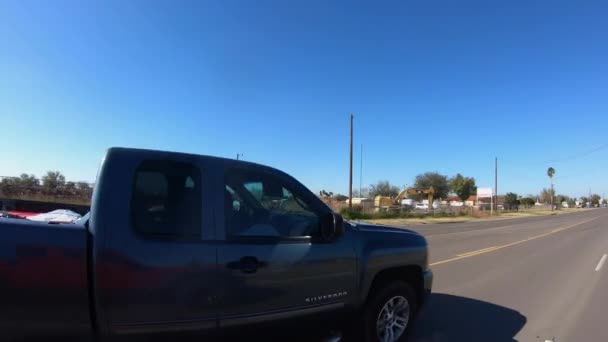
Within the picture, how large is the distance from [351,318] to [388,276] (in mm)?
649

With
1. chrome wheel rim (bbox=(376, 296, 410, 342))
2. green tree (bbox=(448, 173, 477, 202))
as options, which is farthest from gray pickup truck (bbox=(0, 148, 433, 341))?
green tree (bbox=(448, 173, 477, 202))

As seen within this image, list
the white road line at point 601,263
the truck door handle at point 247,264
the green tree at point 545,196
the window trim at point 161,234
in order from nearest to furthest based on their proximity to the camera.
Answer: the window trim at point 161,234 < the truck door handle at point 247,264 < the white road line at point 601,263 < the green tree at point 545,196

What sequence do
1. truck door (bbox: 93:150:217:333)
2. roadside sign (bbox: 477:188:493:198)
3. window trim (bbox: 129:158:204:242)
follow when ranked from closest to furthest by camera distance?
truck door (bbox: 93:150:217:333), window trim (bbox: 129:158:204:242), roadside sign (bbox: 477:188:493:198)

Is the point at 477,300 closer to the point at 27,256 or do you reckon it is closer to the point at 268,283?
the point at 268,283

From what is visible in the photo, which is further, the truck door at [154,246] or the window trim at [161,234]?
the window trim at [161,234]

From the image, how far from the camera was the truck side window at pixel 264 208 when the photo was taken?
126 inches

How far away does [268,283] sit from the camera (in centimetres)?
317

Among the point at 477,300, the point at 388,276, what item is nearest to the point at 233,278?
the point at 388,276

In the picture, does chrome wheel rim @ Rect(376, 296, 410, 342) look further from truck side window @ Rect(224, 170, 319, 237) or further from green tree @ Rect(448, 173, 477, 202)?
green tree @ Rect(448, 173, 477, 202)

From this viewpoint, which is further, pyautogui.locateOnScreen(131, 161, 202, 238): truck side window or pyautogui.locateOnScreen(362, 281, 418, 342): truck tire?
pyautogui.locateOnScreen(362, 281, 418, 342): truck tire

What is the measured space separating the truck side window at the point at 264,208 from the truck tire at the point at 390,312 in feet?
3.66

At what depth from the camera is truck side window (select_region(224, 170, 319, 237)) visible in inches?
126

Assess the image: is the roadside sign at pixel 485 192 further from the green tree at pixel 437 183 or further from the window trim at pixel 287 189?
the window trim at pixel 287 189

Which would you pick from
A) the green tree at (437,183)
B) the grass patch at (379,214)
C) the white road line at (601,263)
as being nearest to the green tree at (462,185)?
the green tree at (437,183)
